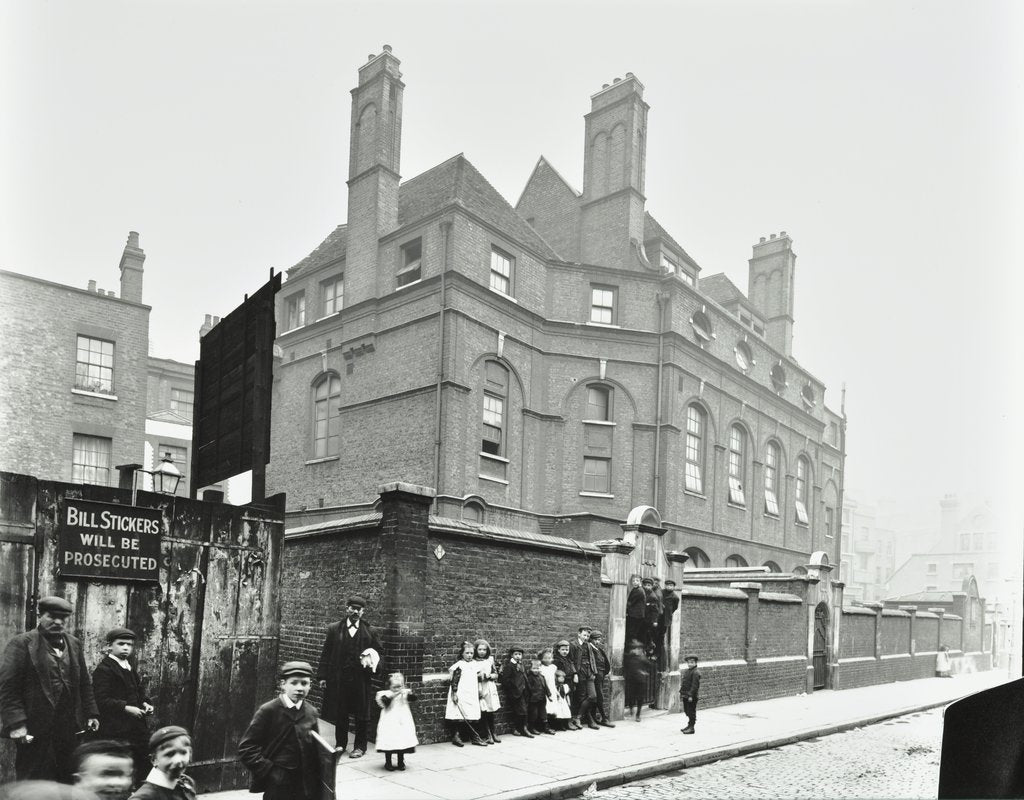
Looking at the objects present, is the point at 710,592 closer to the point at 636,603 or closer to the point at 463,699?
the point at 636,603

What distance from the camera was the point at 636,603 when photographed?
15016mm

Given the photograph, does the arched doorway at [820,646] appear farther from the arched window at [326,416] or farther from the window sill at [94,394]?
the window sill at [94,394]

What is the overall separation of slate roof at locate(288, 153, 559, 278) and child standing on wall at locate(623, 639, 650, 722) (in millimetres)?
11964

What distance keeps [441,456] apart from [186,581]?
13.1 metres

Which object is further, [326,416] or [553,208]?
[553,208]

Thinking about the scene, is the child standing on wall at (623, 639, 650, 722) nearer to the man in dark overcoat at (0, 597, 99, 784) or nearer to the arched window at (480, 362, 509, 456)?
the arched window at (480, 362, 509, 456)

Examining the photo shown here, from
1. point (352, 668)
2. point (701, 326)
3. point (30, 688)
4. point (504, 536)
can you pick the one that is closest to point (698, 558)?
point (701, 326)

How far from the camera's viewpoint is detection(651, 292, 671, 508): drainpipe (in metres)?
24.4

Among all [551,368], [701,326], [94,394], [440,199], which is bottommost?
[94,394]

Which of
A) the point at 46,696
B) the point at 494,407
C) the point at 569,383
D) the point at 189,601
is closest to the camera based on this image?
the point at 46,696

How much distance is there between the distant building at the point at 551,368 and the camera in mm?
20875

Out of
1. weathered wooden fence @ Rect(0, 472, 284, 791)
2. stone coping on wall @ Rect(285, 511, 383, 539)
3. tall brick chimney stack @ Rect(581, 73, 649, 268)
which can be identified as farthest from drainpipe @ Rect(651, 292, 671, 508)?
weathered wooden fence @ Rect(0, 472, 284, 791)

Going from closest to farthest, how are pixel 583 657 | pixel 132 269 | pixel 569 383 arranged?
pixel 132 269
pixel 583 657
pixel 569 383

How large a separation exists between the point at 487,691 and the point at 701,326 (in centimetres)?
1727
